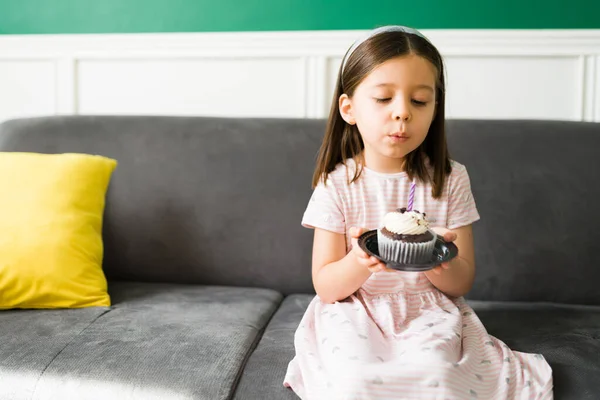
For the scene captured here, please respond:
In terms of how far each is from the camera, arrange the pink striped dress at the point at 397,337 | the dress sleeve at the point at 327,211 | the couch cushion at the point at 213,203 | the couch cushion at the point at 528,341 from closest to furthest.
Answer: the pink striped dress at the point at 397,337 < the couch cushion at the point at 528,341 < the dress sleeve at the point at 327,211 < the couch cushion at the point at 213,203

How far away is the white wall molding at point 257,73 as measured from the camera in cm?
234

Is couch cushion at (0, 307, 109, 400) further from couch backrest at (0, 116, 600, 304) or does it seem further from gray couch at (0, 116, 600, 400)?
couch backrest at (0, 116, 600, 304)

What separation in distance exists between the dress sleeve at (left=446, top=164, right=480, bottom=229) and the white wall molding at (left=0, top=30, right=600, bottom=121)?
864mm

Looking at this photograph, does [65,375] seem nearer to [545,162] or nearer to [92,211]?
[92,211]

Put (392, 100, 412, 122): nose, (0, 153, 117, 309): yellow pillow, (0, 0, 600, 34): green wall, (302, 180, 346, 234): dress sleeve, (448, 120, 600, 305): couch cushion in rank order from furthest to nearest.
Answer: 1. (0, 0, 600, 34): green wall
2. (448, 120, 600, 305): couch cushion
3. (0, 153, 117, 309): yellow pillow
4. (302, 180, 346, 234): dress sleeve
5. (392, 100, 412, 122): nose

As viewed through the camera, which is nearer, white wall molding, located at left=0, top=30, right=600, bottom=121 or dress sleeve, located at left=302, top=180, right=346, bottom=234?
dress sleeve, located at left=302, top=180, right=346, bottom=234

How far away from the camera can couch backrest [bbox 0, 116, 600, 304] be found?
189cm

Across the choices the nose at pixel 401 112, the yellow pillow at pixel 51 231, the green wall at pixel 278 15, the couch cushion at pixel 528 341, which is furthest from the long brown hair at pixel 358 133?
the green wall at pixel 278 15

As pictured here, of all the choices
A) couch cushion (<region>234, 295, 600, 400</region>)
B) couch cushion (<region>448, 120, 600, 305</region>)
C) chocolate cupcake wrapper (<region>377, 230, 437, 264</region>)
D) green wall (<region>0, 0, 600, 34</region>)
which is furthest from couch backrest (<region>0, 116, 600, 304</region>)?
chocolate cupcake wrapper (<region>377, 230, 437, 264</region>)

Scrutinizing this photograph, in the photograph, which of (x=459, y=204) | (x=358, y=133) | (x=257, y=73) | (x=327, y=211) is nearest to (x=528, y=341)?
(x=459, y=204)

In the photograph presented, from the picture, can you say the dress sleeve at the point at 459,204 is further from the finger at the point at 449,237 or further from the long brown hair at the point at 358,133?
the finger at the point at 449,237

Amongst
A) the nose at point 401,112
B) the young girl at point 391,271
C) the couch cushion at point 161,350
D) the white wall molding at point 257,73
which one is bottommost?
the couch cushion at point 161,350

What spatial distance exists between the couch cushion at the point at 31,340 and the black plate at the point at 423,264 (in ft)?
2.65

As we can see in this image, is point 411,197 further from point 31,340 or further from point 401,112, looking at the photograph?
point 31,340
